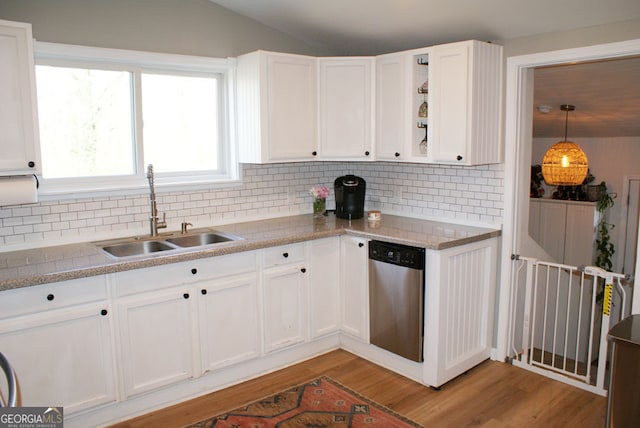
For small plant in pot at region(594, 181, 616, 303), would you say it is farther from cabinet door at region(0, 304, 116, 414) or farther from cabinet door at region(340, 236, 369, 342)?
cabinet door at region(0, 304, 116, 414)

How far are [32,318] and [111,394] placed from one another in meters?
0.62

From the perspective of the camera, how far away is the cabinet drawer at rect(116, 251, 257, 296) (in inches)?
111

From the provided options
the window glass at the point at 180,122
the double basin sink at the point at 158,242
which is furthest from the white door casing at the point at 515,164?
the window glass at the point at 180,122

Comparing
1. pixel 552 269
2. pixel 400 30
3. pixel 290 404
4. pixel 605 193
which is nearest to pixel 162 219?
pixel 290 404

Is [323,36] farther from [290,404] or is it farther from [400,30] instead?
[290,404]

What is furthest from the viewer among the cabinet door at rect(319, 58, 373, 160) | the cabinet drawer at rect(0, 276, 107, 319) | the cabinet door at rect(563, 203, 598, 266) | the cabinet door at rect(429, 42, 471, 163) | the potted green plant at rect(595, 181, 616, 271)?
the cabinet door at rect(563, 203, 598, 266)

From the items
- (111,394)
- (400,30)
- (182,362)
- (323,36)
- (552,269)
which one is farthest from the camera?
(552,269)

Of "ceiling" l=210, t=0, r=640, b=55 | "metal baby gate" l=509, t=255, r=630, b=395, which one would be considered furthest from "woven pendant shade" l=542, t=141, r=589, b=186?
"ceiling" l=210, t=0, r=640, b=55

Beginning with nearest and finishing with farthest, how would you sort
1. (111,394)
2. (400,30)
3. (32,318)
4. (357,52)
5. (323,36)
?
(32,318) → (111,394) → (400,30) → (323,36) → (357,52)

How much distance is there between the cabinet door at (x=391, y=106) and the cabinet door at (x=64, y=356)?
Answer: 2.25 meters

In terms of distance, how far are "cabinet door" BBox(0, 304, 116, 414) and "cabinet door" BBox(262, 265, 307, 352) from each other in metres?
1.01

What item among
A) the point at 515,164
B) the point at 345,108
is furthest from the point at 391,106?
the point at 515,164

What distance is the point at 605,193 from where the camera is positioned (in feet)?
18.9

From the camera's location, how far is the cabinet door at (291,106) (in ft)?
12.1
